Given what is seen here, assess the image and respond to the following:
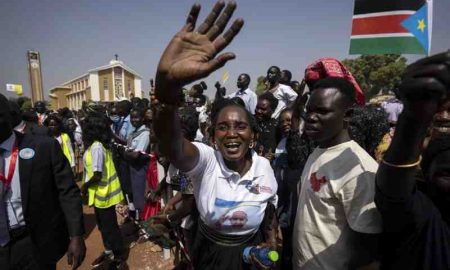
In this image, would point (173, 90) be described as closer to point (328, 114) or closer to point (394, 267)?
point (328, 114)

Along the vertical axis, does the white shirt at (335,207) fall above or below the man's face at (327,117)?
below

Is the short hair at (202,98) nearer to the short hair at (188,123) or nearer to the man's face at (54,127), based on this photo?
the man's face at (54,127)

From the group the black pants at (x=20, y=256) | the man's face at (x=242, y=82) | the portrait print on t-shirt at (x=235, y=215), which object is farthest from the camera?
the man's face at (x=242, y=82)

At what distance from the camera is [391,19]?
3.62 metres

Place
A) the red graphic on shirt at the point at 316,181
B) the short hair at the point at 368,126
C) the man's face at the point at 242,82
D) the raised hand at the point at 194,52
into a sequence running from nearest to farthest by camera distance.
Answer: the raised hand at the point at 194,52 → the red graphic on shirt at the point at 316,181 → the short hair at the point at 368,126 → the man's face at the point at 242,82

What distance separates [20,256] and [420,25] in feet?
15.6

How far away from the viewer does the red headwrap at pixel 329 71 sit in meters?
1.85

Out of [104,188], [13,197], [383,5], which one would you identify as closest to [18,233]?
[13,197]

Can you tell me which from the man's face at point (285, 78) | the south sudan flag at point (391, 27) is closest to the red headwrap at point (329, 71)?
the south sudan flag at point (391, 27)

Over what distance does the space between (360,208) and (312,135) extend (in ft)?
1.65

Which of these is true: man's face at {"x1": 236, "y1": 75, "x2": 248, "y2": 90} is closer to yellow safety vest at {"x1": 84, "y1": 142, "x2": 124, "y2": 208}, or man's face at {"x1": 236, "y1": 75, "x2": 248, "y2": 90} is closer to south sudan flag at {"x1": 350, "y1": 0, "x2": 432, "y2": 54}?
south sudan flag at {"x1": 350, "y1": 0, "x2": 432, "y2": 54}

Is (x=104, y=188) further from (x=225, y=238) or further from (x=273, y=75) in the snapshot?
(x=273, y=75)

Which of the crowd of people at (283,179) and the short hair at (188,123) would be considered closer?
the crowd of people at (283,179)

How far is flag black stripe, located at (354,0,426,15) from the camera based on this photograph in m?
3.43
